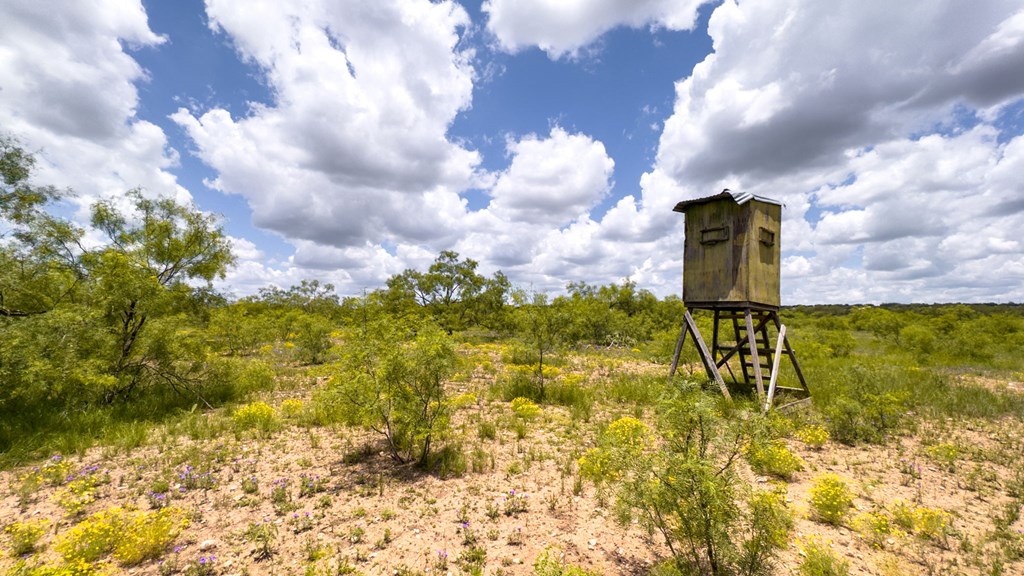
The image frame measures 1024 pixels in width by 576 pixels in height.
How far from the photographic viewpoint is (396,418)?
22.3 feet

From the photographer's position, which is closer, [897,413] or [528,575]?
[528,575]

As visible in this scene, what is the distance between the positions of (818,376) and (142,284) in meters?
21.2

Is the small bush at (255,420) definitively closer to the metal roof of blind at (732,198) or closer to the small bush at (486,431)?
the small bush at (486,431)

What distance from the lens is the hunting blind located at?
9742mm

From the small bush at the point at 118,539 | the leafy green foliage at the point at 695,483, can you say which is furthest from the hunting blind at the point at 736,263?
the small bush at the point at 118,539

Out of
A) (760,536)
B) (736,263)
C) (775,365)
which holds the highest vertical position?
(736,263)

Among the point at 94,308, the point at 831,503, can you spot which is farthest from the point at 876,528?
the point at 94,308

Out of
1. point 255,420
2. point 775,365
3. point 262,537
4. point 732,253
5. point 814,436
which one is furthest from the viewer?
point 732,253

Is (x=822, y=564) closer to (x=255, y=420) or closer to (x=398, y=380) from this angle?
(x=398, y=380)

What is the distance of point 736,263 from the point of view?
986 cm

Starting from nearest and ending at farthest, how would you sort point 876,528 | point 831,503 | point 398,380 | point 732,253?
→ 1. point 876,528
2. point 831,503
3. point 398,380
4. point 732,253

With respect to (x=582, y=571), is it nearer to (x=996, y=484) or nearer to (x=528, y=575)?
(x=528, y=575)

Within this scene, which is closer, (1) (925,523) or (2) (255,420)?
(1) (925,523)

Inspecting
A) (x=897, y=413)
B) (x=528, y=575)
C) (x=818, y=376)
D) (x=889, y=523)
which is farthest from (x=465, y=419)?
(x=818, y=376)
